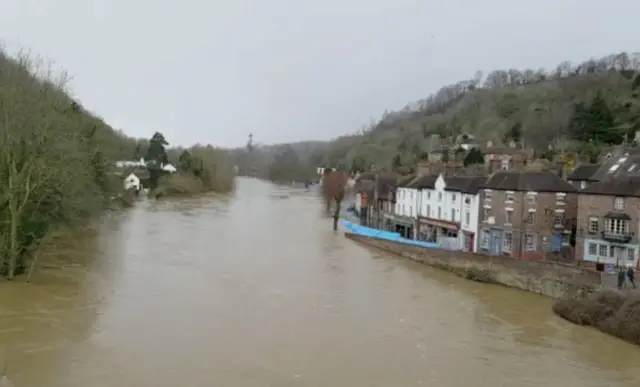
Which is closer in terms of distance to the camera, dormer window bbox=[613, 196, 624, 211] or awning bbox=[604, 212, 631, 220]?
awning bbox=[604, 212, 631, 220]

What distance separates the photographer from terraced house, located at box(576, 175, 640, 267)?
2336 centimetres

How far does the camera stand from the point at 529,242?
27.0 meters

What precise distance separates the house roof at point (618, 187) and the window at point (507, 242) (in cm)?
402

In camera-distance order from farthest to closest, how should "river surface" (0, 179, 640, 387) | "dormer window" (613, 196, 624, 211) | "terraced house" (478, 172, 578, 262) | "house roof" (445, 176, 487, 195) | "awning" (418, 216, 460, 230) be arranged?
"awning" (418, 216, 460, 230)
"house roof" (445, 176, 487, 195)
"terraced house" (478, 172, 578, 262)
"dormer window" (613, 196, 624, 211)
"river surface" (0, 179, 640, 387)

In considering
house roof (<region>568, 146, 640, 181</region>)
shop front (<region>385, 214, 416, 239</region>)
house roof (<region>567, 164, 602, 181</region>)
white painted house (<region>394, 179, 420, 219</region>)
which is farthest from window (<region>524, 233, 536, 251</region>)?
shop front (<region>385, 214, 416, 239</region>)

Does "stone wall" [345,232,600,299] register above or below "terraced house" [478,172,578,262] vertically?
below

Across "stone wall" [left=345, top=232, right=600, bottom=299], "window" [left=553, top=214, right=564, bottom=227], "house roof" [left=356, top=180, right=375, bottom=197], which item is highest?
"house roof" [left=356, top=180, right=375, bottom=197]

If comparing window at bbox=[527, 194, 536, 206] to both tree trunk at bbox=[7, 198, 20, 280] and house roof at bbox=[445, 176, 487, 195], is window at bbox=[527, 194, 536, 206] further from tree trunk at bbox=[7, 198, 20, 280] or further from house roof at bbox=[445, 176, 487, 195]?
tree trunk at bbox=[7, 198, 20, 280]

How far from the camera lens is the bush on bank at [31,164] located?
19.3 meters

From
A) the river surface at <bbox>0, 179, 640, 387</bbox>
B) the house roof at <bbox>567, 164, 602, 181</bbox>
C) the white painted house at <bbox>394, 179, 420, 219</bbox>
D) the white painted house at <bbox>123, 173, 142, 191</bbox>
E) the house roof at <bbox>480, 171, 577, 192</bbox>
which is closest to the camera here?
the river surface at <bbox>0, 179, 640, 387</bbox>

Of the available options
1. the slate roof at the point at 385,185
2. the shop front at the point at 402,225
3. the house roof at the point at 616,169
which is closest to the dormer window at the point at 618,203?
→ the house roof at the point at 616,169

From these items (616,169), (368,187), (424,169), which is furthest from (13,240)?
(368,187)

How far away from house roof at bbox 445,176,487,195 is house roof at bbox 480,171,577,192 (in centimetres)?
161

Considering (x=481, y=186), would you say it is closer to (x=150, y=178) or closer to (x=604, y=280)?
(x=604, y=280)
